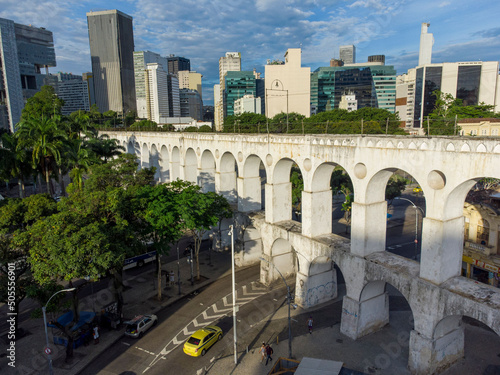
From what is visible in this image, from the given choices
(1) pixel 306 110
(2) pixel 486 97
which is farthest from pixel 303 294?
(2) pixel 486 97

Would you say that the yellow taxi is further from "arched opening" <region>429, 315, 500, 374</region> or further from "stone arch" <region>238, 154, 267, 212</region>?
"stone arch" <region>238, 154, 267, 212</region>

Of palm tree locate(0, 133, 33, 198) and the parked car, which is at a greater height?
palm tree locate(0, 133, 33, 198)

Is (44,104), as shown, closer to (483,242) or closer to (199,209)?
(199,209)

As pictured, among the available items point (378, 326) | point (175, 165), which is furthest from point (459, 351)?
point (175, 165)

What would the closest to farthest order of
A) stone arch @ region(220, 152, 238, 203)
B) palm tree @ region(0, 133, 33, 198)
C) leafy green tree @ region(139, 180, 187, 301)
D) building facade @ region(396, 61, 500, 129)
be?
leafy green tree @ region(139, 180, 187, 301) → stone arch @ region(220, 152, 238, 203) → palm tree @ region(0, 133, 33, 198) → building facade @ region(396, 61, 500, 129)

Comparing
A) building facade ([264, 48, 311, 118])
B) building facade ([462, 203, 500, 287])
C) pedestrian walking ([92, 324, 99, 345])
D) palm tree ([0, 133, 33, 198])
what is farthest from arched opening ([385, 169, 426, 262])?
building facade ([264, 48, 311, 118])

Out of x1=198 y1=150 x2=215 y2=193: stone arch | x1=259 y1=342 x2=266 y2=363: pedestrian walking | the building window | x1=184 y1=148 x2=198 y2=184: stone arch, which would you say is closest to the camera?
x1=259 y1=342 x2=266 y2=363: pedestrian walking
